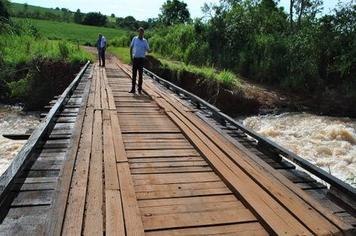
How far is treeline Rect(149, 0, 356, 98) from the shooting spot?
1791 cm

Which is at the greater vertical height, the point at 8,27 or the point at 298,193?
the point at 8,27

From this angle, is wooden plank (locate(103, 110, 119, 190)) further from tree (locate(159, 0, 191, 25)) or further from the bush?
tree (locate(159, 0, 191, 25))

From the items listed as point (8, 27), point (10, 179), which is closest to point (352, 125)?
point (8, 27)

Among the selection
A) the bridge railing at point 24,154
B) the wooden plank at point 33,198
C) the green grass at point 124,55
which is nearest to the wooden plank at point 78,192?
the wooden plank at point 33,198

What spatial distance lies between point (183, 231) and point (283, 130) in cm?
1024

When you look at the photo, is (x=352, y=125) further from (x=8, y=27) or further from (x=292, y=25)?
(x=292, y=25)

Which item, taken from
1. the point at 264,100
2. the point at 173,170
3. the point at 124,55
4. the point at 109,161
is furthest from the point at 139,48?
the point at 124,55

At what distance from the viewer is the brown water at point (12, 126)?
11500 millimetres

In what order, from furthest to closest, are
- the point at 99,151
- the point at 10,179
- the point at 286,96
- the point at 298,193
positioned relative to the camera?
the point at 286,96 < the point at 99,151 < the point at 298,193 < the point at 10,179

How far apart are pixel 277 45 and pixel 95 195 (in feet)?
57.7

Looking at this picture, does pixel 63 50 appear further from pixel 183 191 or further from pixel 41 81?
pixel 183 191

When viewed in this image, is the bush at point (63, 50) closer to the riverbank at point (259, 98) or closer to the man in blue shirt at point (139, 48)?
the riverbank at point (259, 98)

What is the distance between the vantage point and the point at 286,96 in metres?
17.4

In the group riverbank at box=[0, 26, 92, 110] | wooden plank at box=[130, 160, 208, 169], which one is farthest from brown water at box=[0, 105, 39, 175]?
wooden plank at box=[130, 160, 208, 169]
